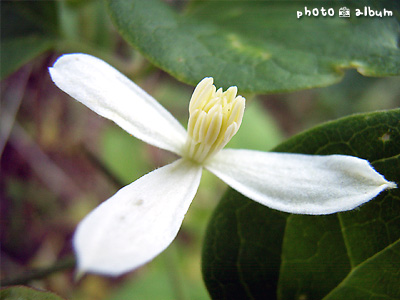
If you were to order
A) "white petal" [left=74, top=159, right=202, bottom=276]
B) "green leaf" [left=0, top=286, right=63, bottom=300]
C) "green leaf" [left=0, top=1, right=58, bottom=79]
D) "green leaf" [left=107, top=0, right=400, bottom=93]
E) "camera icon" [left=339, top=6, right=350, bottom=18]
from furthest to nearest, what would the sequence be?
"green leaf" [left=0, top=1, right=58, bottom=79] < "camera icon" [left=339, top=6, right=350, bottom=18] < "green leaf" [left=107, top=0, right=400, bottom=93] < "green leaf" [left=0, top=286, right=63, bottom=300] < "white petal" [left=74, top=159, right=202, bottom=276]

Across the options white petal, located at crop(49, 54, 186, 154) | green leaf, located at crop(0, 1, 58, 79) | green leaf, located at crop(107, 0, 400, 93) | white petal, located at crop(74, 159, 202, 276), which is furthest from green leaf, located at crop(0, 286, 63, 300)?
green leaf, located at crop(0, 1, 58, 79)

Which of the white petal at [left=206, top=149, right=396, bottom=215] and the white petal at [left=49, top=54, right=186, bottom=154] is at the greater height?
the white petal at [left=49, top=54, right=186, bottom=154]

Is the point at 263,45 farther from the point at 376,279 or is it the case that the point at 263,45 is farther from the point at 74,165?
the point at 74,165

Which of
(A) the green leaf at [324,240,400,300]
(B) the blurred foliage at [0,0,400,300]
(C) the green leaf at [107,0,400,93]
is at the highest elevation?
(C) the green leaf at [107,0,400,93]

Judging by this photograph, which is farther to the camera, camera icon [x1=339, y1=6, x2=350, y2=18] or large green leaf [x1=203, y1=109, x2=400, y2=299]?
camera icon [x1=339, y1=6, x2=350, y2=18]

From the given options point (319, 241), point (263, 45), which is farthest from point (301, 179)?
point (263, 45)

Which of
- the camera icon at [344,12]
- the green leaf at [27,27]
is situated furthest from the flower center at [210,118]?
the green leaf at [27,27]

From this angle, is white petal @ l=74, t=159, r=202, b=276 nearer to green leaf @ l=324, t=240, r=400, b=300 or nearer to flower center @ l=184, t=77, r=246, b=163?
flower center @ l=184, t=77, r=246, b=163
